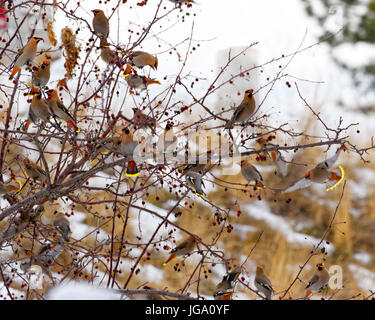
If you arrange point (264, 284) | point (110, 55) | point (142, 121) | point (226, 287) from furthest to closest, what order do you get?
point (264, 284)
point (110, 55)
point (226, 287)
point (142, 121)

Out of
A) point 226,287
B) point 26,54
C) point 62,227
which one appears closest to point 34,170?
point 62,227

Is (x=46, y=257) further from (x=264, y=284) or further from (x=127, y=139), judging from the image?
(x=264, y=284)

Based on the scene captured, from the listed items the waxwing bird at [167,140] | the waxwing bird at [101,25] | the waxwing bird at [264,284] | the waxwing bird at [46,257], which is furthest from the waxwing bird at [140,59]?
the waxwing bird at [264,284]

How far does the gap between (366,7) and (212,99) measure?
1.49 m

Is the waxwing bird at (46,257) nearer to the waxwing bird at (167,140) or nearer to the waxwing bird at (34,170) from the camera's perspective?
the waxwing bird at (34,170)

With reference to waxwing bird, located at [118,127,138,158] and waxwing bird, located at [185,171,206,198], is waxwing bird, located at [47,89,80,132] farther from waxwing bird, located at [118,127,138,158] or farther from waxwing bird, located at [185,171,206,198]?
waxwing bird, located at [185,171,206,198]

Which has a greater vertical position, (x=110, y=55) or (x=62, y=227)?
(x=110, y=55)

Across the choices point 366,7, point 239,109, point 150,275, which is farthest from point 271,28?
point 239,109

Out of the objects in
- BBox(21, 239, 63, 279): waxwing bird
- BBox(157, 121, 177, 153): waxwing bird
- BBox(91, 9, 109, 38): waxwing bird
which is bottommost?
BBox(21, 239, 63, 279): waxwing bird

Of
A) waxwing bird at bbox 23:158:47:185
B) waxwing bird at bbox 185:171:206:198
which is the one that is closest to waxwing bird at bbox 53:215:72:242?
waxwing bird at bbox 23:158:47:185

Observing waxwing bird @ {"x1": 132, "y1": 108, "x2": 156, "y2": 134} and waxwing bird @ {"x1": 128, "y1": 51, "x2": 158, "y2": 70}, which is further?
waxwing bird @ {"x1": 128, "y1": 51, "x2": 158, "y2": 70}

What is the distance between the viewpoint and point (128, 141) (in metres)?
1.32
